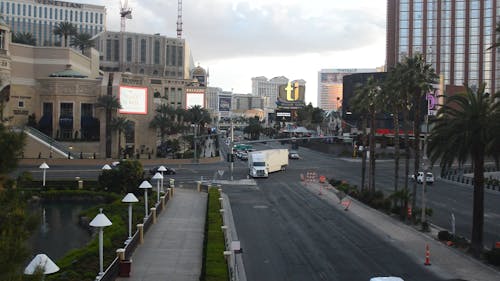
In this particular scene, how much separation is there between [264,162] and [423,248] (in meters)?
40.5

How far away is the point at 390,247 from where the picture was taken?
29.1 meters

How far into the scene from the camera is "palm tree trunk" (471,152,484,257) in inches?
1086

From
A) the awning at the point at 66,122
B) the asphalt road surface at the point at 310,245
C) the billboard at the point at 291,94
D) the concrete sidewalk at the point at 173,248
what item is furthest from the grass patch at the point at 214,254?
the billboard at the point at 291,94

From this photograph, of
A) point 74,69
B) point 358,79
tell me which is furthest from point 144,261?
point 358,79

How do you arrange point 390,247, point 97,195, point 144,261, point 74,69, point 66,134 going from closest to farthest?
point 144,261
point 390,247
point 97,195
point 66,134
point 74,69

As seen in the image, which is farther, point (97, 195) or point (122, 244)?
point (97, 195)

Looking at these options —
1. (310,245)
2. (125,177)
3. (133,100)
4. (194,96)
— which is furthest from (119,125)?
(194,96)

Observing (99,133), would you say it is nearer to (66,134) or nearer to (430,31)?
(66,134)

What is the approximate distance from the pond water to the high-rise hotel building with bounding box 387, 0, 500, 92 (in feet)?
356

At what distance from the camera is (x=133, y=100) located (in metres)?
93.4

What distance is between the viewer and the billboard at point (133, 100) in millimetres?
91375

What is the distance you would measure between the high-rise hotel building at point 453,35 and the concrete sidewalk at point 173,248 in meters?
110

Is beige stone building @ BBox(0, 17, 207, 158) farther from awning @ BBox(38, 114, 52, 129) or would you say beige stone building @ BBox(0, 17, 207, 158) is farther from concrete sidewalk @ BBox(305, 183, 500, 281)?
concrete sidewalk @ BBox(305, 183, 500, 281)

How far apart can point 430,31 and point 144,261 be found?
12729 cm
